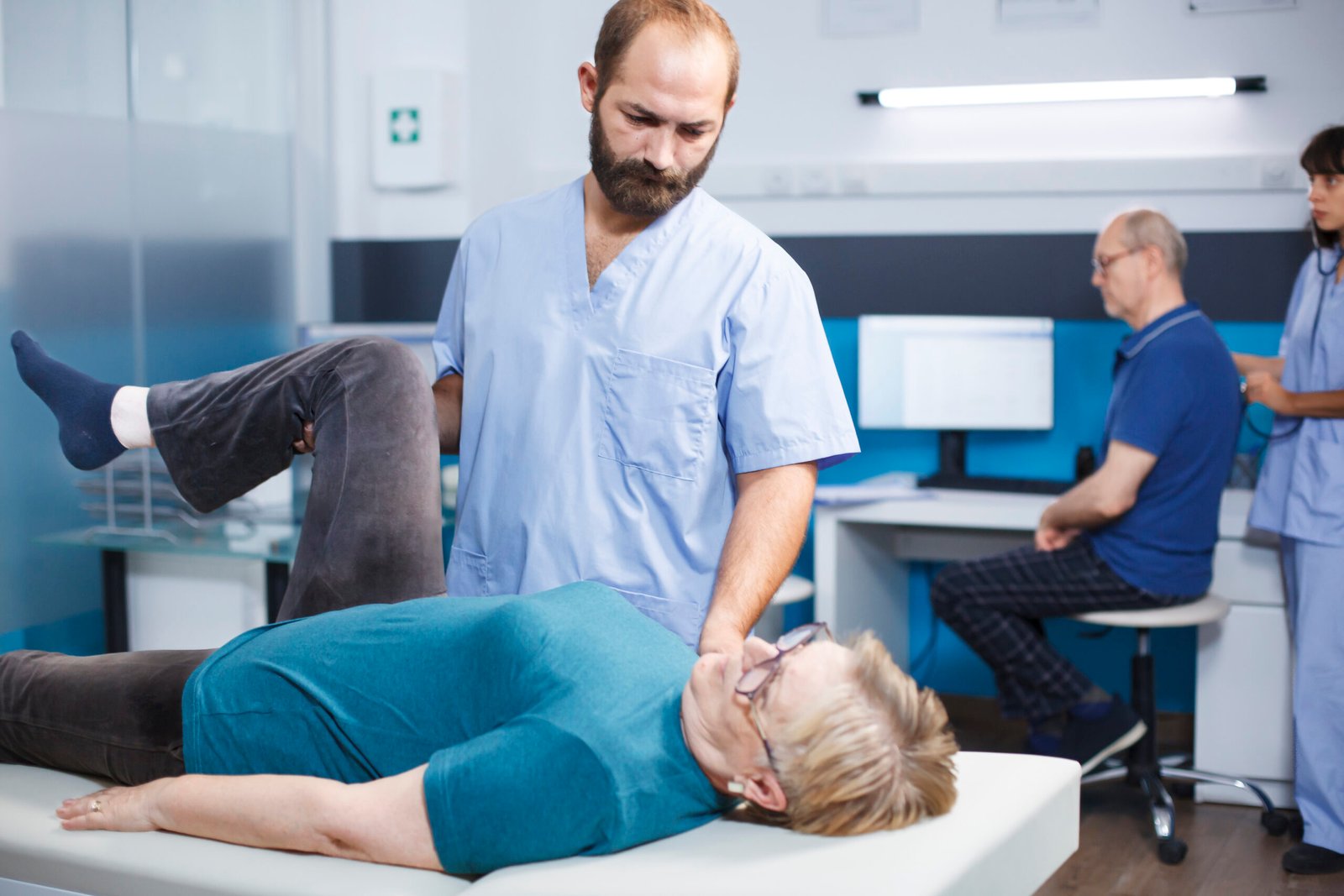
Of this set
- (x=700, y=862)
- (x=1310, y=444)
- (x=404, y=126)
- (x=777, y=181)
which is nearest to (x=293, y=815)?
(x=700, y=862)

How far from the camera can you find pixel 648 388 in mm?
1590

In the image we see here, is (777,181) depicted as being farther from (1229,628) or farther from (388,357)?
(388,357)

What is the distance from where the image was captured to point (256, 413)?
1.64 m

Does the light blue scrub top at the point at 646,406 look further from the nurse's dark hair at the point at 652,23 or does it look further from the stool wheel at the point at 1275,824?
the stool wheel at the point at 1275,824

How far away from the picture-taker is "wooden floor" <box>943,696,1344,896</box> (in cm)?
247

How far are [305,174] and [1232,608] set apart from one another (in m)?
2.74

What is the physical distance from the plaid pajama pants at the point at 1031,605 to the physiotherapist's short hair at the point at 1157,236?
64 centimetres

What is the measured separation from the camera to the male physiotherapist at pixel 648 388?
156cm

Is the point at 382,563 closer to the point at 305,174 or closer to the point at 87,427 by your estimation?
the point at 87,427

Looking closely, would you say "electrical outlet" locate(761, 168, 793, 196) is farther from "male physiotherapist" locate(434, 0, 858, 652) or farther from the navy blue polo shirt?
"male physiotherapist" locate(434, 0, 858, 652)

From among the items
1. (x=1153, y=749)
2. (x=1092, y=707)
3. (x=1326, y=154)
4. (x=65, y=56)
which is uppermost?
(x=65, y=56)

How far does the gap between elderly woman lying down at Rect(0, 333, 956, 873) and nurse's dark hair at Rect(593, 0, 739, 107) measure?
459mm

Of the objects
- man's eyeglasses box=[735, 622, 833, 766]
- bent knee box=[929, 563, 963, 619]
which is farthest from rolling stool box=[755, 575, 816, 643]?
man's eyeglasses box=[735, 622, 833, 766]

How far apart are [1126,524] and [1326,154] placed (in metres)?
0.84
